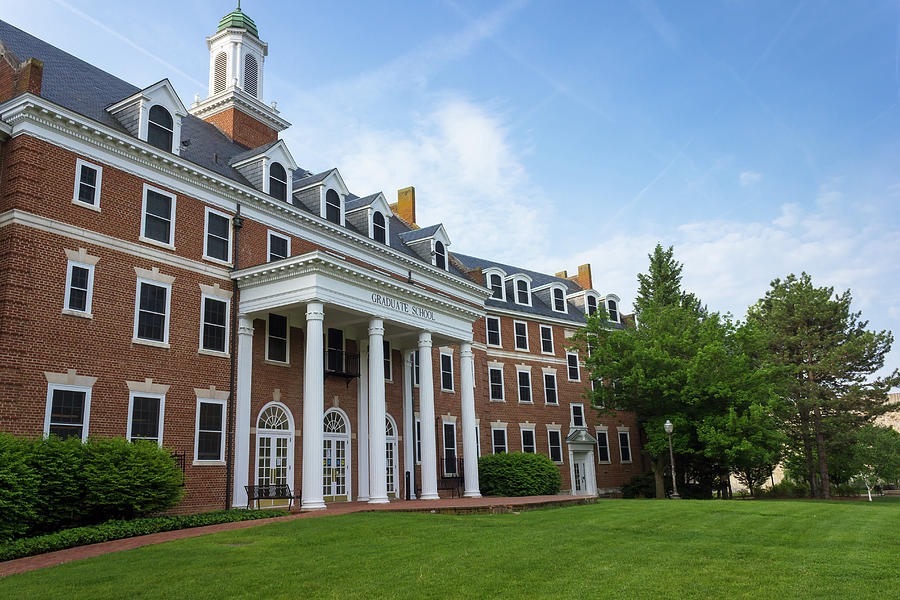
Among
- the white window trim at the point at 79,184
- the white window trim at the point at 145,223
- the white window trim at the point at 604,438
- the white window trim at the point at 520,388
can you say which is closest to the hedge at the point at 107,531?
the white window trim at the point at 145,223

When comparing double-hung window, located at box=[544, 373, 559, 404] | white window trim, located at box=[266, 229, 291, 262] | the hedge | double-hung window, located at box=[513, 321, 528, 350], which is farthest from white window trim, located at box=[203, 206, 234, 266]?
double-hung window, located at box=[544, 373, 559, 404]

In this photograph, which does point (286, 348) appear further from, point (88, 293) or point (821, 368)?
point (821, 368)

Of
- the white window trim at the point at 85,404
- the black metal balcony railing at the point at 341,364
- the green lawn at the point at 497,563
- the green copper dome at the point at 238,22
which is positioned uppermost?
the green copper dome at the point at 238,22

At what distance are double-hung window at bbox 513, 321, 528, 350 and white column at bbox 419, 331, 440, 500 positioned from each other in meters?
15.4

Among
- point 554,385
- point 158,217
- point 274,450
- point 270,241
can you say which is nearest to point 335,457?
point 274,450

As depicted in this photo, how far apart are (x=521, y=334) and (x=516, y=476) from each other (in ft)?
42.2

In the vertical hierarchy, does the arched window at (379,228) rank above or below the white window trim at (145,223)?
above

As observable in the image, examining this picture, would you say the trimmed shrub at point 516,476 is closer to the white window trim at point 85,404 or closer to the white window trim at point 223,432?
the white window trim at point 223,432

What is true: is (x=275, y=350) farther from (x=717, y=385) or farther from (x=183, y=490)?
(x=717, y=385)

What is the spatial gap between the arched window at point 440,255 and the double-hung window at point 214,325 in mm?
13657

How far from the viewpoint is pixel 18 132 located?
17969 mm

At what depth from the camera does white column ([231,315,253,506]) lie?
2133cm

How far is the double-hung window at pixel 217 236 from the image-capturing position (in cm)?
2255

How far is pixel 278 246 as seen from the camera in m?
25.1
